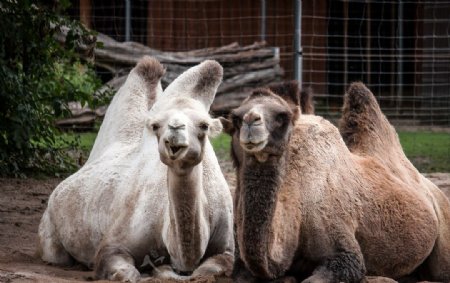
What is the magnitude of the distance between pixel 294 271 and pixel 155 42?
1423 cm

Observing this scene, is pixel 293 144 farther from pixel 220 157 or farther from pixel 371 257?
pixel 220 157

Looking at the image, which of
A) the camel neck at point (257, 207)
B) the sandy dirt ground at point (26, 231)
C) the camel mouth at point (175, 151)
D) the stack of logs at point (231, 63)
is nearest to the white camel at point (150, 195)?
the camel mouth at point (175, 151)

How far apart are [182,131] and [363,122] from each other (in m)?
1.51

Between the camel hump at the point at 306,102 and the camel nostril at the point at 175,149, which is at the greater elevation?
the camel hump at the point at 306,102

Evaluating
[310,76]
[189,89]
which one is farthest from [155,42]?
[189,89]

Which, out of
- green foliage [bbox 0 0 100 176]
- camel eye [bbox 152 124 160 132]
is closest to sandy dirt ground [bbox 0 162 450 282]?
green foliage [bbox 0 0 100 176]

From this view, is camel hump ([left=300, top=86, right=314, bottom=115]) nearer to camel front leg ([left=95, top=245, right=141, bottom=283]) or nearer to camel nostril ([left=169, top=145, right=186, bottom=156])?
camel nostril ([left=169, top=145, right=186, bottom=156])

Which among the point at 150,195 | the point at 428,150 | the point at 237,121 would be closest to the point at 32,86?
the point at 150,195

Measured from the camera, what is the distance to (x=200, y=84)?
6.71m

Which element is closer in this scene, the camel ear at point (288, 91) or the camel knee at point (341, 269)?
the camel knee at point (341, 269)

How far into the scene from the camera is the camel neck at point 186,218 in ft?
18.4

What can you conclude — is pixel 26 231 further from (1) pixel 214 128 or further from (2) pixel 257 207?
(2) pixel 257 207

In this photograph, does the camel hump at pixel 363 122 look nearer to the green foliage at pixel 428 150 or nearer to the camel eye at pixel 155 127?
the camel eye at pixel 155 127

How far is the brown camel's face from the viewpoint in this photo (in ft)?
15.9
